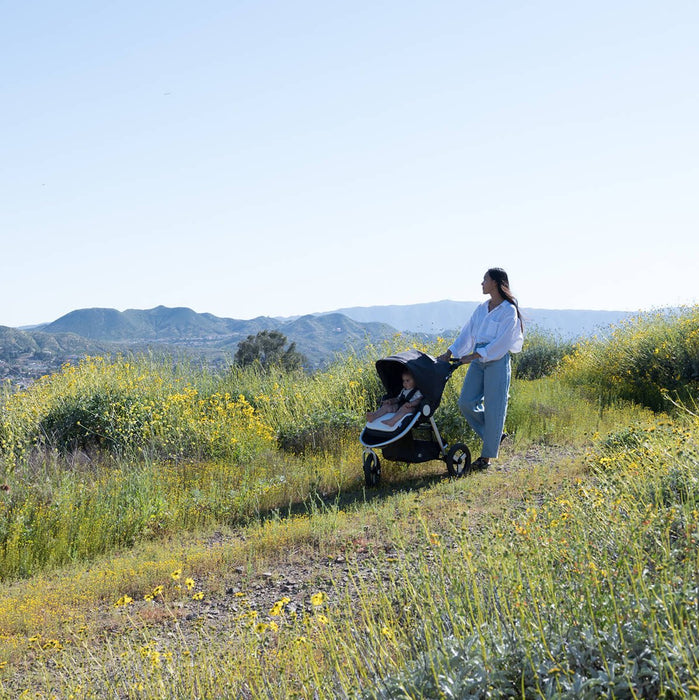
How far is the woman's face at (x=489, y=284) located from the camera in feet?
22.7

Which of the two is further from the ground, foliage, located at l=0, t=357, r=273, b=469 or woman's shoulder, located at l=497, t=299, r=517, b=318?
woman's shoulder, located at l=497, t=299, r=517, b=318

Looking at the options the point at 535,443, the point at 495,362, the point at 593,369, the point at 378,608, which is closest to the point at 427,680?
the point at 378,608

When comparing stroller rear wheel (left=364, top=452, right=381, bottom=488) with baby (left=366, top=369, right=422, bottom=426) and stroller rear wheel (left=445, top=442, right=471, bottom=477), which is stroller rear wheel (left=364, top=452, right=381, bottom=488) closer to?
baby (left=366, top=369, right=422, bottom=426)

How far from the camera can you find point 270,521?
19.1 ft

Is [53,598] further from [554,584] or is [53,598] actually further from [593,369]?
[593,369]

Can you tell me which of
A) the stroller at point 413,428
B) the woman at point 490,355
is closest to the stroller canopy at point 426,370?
the stroller at point 413,428

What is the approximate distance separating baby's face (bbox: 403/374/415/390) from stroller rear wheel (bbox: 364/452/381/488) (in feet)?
2.63

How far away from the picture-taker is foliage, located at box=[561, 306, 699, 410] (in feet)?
35.1

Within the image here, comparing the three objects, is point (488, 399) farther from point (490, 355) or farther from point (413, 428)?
point (413, 428)

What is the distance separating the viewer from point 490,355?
6.83 metres

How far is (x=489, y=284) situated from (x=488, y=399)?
1.17 meters

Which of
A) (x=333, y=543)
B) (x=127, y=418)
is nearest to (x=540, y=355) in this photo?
(x=127, y=418)

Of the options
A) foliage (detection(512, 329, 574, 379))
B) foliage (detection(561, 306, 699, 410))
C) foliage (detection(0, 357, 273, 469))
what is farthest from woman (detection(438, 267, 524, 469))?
foliage (detection(512, 329, 574, 379))

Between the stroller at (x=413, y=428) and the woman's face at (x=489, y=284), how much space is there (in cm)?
81
